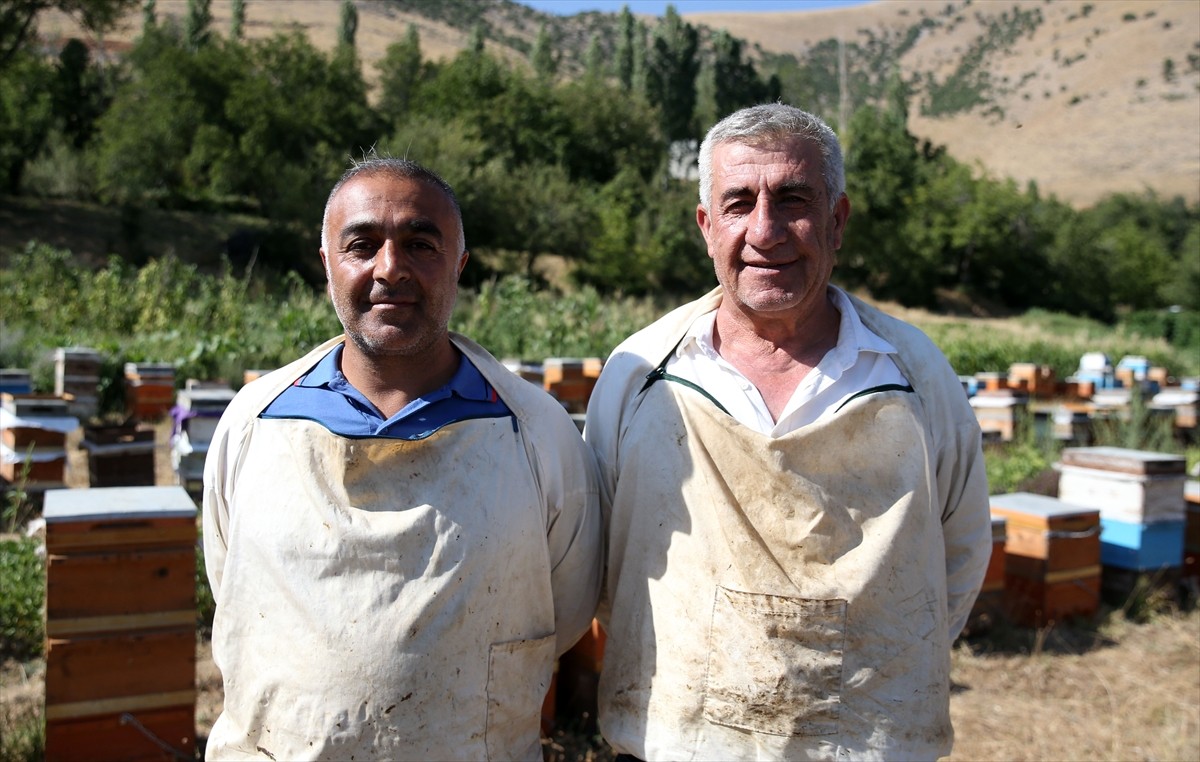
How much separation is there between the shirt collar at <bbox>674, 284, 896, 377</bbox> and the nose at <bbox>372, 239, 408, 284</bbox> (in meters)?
0.70

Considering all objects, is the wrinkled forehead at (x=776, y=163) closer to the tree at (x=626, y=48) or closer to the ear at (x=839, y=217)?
the ear at (x=839, y=217)

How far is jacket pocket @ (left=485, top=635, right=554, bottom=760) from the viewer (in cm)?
193

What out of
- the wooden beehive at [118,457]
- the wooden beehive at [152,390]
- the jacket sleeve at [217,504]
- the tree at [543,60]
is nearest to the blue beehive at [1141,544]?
the jacket sleeve at [217,504]

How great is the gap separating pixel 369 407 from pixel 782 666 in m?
1.04

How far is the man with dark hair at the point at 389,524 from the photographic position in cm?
183

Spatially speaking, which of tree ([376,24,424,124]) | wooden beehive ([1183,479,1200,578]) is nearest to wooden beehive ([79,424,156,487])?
wooden beehive ([1183,479,1200,578])

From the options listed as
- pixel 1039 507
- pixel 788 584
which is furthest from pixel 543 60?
pixel 788 584

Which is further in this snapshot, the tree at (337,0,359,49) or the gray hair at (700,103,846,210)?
the tree at (337,0,359,49)

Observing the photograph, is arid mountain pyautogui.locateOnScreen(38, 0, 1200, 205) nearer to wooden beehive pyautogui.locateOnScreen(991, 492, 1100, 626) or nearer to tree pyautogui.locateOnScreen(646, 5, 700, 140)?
tree pyautogui.locateOnScreen(646, 5, 700, 140)

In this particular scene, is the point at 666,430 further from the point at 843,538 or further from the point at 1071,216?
the point at 1071,216

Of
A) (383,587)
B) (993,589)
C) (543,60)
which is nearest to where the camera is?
(383,587)

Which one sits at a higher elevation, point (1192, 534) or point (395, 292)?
point (395, 292)

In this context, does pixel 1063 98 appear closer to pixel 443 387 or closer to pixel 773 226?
pixel 773 226

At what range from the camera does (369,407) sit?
6.48 feet
